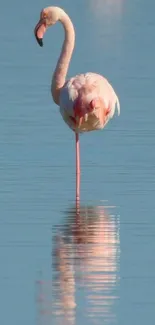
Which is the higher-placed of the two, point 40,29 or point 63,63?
point 40,29

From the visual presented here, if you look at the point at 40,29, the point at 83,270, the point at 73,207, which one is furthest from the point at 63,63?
the point at 83,270

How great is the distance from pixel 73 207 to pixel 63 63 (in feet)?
10.0

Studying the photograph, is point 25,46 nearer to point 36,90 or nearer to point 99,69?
point 99,69

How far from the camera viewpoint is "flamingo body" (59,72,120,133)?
13.6 m

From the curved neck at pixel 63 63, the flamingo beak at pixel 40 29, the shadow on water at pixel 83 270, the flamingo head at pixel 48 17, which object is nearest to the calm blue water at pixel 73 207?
the shadow on water at pixel 83 270

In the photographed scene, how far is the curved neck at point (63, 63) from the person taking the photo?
14512 millimetres

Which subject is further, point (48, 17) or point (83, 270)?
point (48, 17)

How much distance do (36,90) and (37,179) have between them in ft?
20.0

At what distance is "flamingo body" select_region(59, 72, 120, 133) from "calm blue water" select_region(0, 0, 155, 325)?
45 cm

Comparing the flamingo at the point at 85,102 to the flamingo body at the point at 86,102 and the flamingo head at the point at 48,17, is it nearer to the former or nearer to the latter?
the flamingo body at the point at 86,102

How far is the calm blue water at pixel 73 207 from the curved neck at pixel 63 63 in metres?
0.68

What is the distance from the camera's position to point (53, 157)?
47.3ft

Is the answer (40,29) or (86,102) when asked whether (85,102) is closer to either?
(86,102)

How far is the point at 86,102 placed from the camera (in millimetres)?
13594
